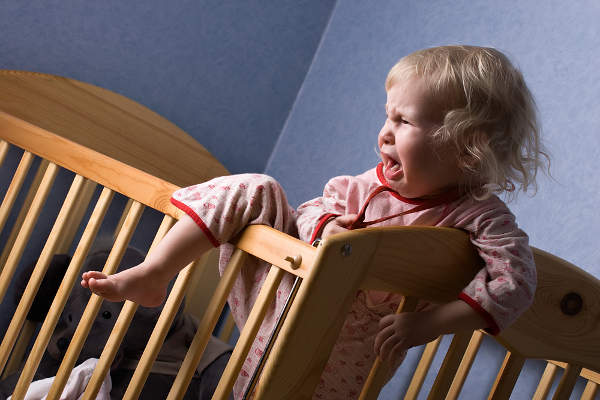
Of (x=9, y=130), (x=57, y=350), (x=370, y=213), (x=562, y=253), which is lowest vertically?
(x=57, y=350)

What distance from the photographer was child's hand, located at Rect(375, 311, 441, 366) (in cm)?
71

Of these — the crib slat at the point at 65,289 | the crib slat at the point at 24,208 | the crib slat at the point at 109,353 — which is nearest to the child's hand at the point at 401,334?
the crib slat at the point at 109,353

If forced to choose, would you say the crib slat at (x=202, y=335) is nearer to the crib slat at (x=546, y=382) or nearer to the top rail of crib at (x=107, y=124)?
the crib slat at (x=546, y=382)

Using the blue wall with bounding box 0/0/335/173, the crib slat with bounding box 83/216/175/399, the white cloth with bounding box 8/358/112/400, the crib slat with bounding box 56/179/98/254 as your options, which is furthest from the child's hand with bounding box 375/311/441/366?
the blue wall with bounding box 0/0/335/173

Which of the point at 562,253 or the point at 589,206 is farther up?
the point at 589,206

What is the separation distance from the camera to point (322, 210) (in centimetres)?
87

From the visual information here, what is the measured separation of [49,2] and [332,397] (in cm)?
127

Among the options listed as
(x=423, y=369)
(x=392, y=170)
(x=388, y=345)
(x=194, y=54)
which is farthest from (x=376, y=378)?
(x=194, y=54)

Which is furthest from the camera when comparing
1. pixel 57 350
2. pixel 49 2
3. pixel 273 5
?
pixel 273 5

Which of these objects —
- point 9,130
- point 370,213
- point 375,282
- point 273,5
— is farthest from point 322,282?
point 273,5

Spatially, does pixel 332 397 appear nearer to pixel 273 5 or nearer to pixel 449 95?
pixel 449 95

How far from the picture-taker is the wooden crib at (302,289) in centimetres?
62

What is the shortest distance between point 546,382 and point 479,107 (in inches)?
25.7

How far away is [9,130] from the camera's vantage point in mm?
1198
